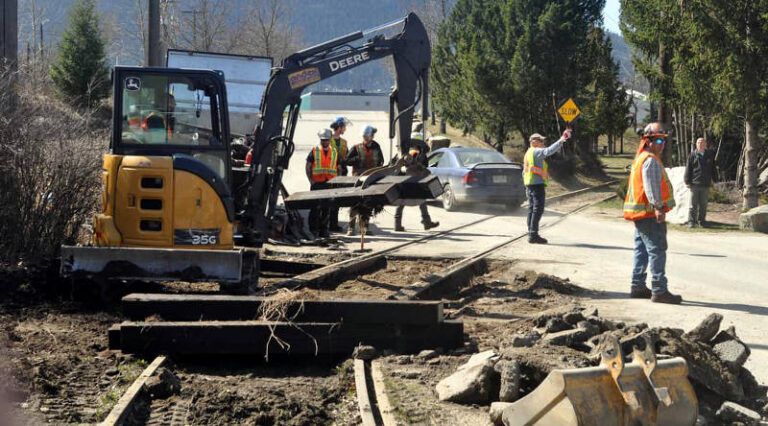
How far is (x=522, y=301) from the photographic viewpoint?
10703mm

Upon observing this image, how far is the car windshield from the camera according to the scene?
74.7ft

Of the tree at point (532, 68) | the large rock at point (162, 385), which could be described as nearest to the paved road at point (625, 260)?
the large rock at point (162, 385)

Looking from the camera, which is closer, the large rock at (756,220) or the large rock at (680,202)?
the large rock at (756,220)

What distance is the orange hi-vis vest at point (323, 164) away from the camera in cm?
1642

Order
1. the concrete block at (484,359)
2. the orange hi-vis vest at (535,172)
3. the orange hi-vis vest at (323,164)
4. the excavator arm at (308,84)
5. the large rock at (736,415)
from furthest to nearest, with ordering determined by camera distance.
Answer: the orange hi-vis vest at (323,164), the orange hi-vis vest at (535,172), the excavator arm at (308,84), the concrete block at (484,359), the large rock at (736,415)

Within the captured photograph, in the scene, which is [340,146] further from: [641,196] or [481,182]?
[641,196]

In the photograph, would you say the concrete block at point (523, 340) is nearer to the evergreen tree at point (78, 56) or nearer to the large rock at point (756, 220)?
the large rock at point (756, 220)

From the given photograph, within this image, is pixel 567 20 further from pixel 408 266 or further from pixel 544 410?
pixel 544 410

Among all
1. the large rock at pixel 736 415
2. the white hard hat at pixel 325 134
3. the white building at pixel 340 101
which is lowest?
the large rock at pixel 736 415

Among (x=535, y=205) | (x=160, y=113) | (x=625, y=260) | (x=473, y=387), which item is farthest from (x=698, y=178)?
(x=473, y=387)

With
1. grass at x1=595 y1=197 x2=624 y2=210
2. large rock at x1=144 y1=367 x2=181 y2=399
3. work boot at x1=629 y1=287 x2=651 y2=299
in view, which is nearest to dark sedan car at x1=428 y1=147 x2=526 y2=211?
grass at x1=595 y1=197 x2=624 y2=210

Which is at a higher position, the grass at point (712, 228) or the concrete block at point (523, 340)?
the grass at point (712, 228)

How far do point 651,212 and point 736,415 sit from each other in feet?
16.1

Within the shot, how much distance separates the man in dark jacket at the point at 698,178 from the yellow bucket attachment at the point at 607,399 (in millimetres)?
15343
